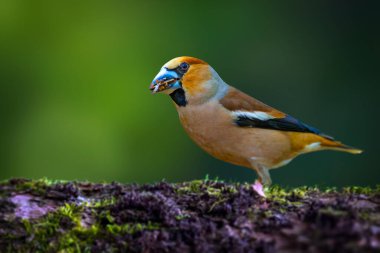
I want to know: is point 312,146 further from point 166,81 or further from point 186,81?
point 166,81

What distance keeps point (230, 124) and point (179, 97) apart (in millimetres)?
461

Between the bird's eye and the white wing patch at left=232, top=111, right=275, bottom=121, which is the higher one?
the bird's eye

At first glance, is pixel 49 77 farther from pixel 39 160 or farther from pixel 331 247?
pixel 331 247

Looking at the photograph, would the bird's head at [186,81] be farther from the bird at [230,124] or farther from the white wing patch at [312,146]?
the white wing patch at [312,146]

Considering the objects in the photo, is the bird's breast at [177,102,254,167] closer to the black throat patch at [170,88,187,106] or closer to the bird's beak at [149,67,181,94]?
the black throat patch at [170,88,187,106]

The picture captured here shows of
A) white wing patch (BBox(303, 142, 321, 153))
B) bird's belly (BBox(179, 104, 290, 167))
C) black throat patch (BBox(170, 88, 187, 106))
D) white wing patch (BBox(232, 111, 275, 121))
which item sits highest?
black throat patch (BBox(170, 88, 187, 106))

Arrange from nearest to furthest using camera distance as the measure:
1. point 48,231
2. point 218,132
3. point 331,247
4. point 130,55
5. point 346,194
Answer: point 331,247 → point 48,231 → point 346,194 → point 218,132 → point 130,55

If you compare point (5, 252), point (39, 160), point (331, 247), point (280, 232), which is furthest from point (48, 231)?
point (39, 160)

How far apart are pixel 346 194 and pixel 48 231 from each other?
1992 mm

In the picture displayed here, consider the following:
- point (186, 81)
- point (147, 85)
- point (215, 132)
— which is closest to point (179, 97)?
point (186, 81)

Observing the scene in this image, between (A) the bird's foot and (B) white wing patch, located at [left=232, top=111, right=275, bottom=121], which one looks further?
(B) white wing patch, located at [left=232, top=111, right=275, bottom=121]

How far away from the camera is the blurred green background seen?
1081 cm

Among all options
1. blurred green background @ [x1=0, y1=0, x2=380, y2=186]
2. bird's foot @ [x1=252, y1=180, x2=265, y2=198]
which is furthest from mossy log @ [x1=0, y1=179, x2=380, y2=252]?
blurred green background @ [x1=0, y1=0, x2=380, y2=186]

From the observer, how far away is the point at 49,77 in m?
11.4
